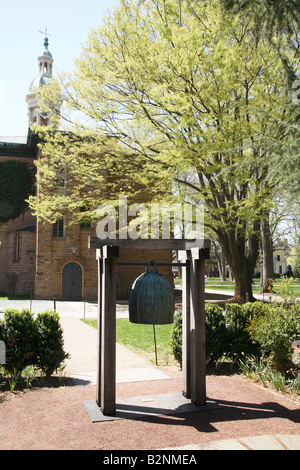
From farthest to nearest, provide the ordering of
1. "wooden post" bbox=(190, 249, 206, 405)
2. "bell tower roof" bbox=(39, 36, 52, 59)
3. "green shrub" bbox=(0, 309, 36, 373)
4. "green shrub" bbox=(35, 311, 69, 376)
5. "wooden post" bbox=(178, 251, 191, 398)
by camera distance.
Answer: "bell tower roof" bbox=(39, 36, 52, 59), "green shrub" bbox=(35, 311, 69, 376), "green shrub" bbox=(0, 309, 36, 373), "wooden post" bbox=(178, 251, 191, 398), "wooden post" bbox=(190, 249, 206, 405)

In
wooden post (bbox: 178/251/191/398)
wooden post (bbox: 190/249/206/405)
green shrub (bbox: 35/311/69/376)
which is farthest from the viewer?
green shrub (bbox: 35/311/69/376)

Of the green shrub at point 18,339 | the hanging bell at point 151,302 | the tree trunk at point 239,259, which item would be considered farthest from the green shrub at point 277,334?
the tree trunk at point 239,259

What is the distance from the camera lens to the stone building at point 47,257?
25.8m

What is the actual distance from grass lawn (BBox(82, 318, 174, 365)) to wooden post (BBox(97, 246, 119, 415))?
289cm

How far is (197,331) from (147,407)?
1.25m

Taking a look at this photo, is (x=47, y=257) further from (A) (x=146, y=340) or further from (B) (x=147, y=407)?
(B) (x=147, y=407)

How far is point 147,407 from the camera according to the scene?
17.8ft

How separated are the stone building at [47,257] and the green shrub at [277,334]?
745 inches

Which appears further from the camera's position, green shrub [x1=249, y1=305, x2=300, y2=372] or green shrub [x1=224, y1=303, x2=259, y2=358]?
green shrub [x1=224, y1=303, x2=259, y2=358]

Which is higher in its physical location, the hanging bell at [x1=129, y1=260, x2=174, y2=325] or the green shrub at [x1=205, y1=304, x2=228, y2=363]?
the hanging bell at [x1=129, y1=260, x2=174, y2=325]

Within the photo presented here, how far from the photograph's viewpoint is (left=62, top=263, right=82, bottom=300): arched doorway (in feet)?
85.1

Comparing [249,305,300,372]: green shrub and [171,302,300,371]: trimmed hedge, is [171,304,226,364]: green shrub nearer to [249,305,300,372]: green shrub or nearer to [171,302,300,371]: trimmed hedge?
[171,302,300,371]: trimmed hedge

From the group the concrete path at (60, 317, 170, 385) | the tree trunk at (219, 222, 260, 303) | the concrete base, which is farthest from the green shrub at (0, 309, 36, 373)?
the tree trunk at (219, 222, 260, 303)

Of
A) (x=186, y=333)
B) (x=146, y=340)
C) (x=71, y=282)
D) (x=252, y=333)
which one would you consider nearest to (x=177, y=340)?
(x=252, y=333)
